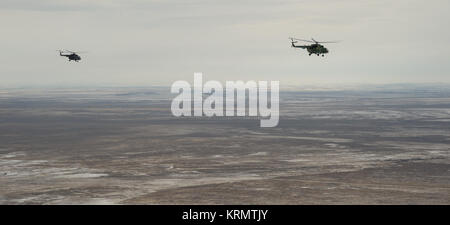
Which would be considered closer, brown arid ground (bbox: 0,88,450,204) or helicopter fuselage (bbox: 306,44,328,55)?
brown arid ground (bbox: 0,88,450,204)

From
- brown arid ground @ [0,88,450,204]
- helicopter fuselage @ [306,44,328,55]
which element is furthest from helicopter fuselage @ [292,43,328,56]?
brown arid ground @ [0,88,450,204]

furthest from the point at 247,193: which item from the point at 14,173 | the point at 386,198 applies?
the point at 14,173

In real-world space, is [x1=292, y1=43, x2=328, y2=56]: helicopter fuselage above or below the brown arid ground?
above

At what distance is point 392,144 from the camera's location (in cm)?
9738

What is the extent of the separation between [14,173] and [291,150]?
41.3 meters

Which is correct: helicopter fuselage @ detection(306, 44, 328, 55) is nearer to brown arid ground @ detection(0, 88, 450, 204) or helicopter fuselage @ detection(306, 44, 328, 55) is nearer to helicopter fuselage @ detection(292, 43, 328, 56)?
helicopter fuselage @ detection(292, 43, 328, 56)

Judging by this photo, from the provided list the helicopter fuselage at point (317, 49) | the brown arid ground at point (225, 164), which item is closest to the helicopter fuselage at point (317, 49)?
the helicopter fuselage at point (317, 49)

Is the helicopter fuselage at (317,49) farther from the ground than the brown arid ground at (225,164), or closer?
farther from the ground

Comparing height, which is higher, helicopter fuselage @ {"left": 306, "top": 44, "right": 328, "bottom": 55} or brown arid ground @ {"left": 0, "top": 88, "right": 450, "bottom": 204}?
helicopter fuselage @ {"left": 306, "top": 44, "right": 328, "bottom": 55}

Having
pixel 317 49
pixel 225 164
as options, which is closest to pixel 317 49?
pixel 317 49

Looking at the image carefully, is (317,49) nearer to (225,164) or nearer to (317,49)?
(317,49)

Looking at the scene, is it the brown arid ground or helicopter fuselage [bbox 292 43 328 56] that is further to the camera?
helicopter fuselage [bbox 292 43 328 56]

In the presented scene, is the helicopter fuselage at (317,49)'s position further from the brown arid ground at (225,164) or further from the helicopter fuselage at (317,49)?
the brown arid ground at (225,164)
